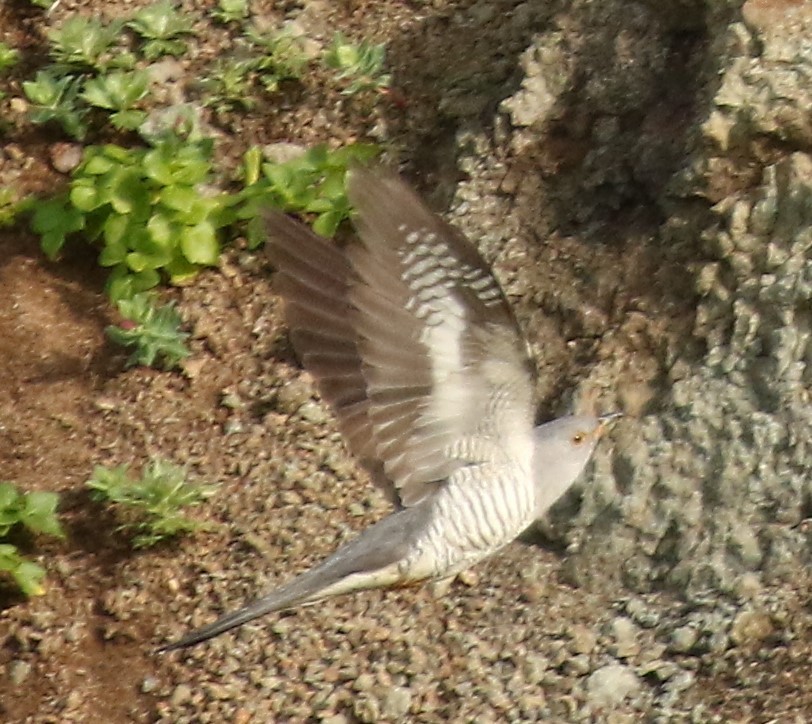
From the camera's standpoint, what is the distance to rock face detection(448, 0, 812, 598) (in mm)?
4375

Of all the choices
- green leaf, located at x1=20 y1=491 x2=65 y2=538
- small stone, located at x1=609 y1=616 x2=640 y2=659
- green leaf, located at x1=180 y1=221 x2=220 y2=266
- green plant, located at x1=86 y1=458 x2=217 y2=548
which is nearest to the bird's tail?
small stone, located at x1=609 y1=616 x2=640 y2=659

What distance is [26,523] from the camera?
4.89 m

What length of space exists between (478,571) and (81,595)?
1230 mm

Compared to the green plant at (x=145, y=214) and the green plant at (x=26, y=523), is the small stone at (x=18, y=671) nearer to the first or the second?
the green plant at (x=26, y=523)

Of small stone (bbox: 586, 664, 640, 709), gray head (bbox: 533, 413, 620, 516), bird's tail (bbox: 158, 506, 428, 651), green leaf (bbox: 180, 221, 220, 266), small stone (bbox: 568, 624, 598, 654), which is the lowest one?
small stone (bbox: 586, 664, 640, 709)

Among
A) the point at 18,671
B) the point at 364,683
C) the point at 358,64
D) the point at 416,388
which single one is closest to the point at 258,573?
the point at 364,683

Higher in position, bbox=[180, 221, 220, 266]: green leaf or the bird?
bbox=[180, 221, 220, 266]: green leaf

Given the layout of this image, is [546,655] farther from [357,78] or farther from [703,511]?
[357,78]

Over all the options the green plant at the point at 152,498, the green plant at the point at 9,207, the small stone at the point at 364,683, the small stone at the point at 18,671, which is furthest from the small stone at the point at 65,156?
the small stone at the point at 364,683

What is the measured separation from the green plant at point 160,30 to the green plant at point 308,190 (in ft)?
2.92

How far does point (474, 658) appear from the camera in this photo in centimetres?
448

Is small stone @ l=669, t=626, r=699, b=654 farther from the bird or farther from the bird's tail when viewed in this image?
the bird's tail

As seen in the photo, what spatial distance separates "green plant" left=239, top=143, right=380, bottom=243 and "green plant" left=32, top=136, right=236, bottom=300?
0.10 meters

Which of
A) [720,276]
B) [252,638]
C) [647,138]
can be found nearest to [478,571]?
[252,638]
